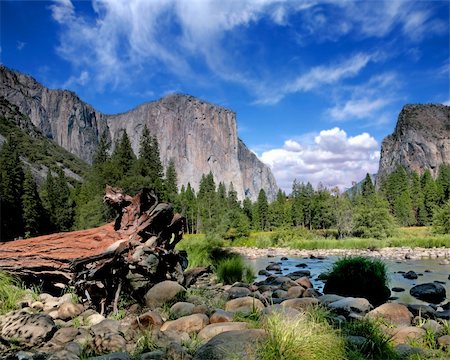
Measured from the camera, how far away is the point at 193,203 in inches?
3423

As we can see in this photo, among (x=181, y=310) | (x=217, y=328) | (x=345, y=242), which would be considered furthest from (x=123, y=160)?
(x=217, y=328)

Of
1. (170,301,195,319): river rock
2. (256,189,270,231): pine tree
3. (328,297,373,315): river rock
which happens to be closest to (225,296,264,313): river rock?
(170,301,195,319): river rock

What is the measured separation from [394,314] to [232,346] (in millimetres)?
3926

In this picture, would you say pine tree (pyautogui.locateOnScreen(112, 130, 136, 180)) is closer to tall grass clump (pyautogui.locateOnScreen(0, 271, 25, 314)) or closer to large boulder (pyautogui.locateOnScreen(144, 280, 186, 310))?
tall grass clump (pyautogui.locateOnScreen(0, 271, 25, 314))

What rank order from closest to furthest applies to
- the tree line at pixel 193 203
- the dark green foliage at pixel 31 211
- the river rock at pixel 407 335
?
the river rock at pixel 407 335
the tree line at pixel 193 203
the dark green foliage at pixel 31 211

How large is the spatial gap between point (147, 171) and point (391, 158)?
15413 cm

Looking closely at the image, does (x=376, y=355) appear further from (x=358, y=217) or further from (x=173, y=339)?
(x=358, y=217)

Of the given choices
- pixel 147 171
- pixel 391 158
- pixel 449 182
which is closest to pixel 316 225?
pixel 449 182

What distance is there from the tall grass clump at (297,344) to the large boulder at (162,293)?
123 inches

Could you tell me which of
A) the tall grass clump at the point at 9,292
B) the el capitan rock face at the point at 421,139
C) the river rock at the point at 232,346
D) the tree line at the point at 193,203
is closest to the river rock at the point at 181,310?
the river rock at the point at 232,346

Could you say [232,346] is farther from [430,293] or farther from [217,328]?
[430,293]

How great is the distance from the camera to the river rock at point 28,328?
4.84 m

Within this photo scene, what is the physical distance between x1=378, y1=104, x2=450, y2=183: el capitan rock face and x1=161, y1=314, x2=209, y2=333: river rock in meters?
164

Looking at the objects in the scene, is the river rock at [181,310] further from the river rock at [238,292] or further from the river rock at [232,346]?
the river rock at [238,292]
